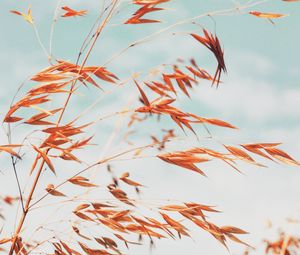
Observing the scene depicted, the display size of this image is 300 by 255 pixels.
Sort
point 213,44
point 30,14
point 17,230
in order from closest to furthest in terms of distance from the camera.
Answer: point 17,230 < point 213,44 < point 30,14

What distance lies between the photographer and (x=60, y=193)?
2354mm

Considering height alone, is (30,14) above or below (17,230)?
above

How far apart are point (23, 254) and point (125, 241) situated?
42 centimetres

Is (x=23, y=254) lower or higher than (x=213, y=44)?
lower

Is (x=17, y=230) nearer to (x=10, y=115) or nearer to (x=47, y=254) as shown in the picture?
(x=47, y=254)

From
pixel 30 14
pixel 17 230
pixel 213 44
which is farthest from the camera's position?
pixel 30 14

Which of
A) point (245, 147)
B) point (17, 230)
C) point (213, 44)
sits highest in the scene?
point (213, 44)

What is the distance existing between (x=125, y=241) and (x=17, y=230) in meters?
0.44

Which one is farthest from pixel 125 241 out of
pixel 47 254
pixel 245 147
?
pixel 245 147

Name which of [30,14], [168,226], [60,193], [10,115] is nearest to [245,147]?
[168,226]

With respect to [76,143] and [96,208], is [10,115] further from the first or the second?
[96,208]

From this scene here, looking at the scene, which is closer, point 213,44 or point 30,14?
point 213,44

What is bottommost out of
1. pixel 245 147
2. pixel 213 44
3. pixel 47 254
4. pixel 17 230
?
pixel 47 254

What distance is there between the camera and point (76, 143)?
7.80ft
